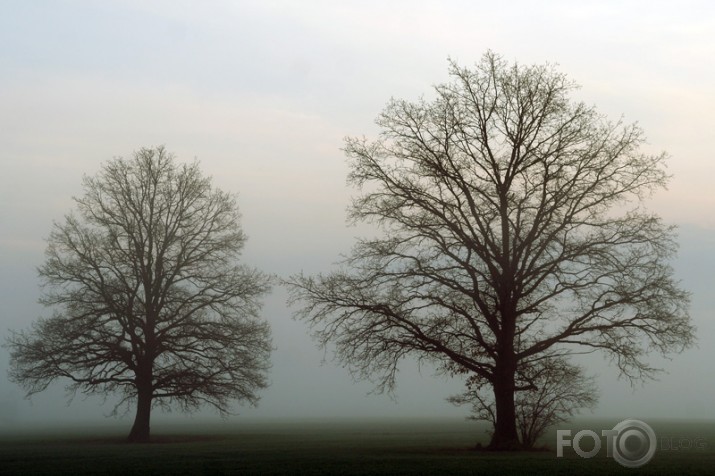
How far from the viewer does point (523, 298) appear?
95.4 feet

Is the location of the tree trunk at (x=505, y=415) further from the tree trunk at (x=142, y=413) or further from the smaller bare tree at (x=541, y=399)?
the tree trunk at (x=142, y=413)

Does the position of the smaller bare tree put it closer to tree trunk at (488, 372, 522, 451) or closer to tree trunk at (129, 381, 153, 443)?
tree trunk at (488, 372, 522, 451)

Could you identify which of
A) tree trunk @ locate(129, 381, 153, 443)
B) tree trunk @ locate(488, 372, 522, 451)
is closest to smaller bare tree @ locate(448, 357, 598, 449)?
tree trunk @ locate(488, 372, 522, 451)

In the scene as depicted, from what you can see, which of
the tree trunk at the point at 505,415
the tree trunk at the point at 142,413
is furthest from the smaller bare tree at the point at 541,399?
the tree trunk at the point at 142,413

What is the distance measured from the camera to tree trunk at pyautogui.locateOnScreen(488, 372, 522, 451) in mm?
28141

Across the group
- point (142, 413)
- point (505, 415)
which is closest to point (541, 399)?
point (505, 415)

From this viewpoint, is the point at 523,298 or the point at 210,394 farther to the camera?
the point at 210,394

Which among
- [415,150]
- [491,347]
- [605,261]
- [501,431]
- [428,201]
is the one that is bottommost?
[501,431]

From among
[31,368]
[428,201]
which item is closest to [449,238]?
[428,201]

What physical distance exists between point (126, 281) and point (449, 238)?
61.3 feet

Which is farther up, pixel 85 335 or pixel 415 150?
pixel 415 150

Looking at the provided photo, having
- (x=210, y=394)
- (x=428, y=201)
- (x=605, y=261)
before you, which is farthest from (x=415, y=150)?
(x=210, y=394)

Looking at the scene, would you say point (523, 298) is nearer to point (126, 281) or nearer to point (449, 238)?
point (449, 238)

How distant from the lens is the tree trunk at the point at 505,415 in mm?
28141
